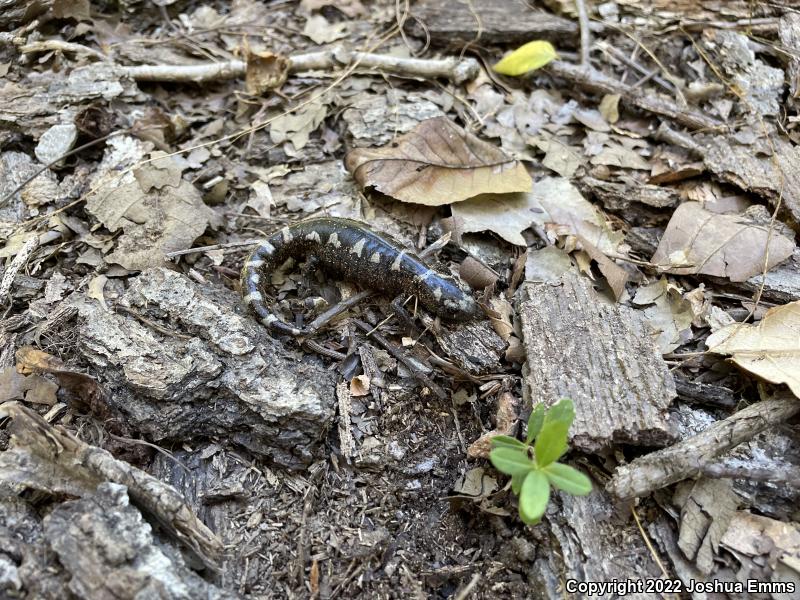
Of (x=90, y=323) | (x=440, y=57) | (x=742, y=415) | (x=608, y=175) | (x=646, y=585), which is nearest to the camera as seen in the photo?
(x=646, y=585)

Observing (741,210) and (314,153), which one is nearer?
(741,210)

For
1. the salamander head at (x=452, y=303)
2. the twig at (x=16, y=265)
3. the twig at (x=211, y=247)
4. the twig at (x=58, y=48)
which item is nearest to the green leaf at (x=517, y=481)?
the salamander head at (x=452, y=303)

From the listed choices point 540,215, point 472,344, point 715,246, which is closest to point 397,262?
point 472,344

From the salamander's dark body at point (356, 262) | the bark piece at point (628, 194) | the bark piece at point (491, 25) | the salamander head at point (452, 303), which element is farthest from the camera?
the bark piece at point (491, 25)

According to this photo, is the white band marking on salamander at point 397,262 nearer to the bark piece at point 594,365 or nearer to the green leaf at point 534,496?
the bark piece at point 594,365

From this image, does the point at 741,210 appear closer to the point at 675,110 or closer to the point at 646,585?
the point at 675,110

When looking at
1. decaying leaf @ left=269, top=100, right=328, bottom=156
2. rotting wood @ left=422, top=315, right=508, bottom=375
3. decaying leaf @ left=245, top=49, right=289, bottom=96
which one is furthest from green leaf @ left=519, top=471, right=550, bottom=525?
decaying leaf @ left=245, top=49, right=289, bottom=96

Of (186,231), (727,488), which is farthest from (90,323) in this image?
(727,488)
